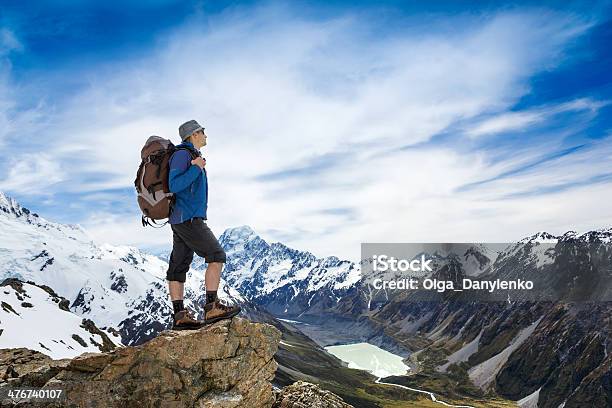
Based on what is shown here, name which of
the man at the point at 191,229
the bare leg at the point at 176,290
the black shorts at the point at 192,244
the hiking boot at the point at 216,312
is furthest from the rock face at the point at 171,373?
the black shorts at the point at 192,244

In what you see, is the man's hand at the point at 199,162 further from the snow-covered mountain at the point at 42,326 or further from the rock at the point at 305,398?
the snow-covered mountain at the point at 42,326

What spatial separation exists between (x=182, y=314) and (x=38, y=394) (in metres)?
4.00

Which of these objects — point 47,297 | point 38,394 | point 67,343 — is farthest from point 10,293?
point 38,394

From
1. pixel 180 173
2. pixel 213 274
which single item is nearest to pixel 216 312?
pixel 213 274

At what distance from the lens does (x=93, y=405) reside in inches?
513

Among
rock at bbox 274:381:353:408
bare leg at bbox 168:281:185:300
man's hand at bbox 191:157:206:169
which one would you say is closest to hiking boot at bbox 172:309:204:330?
bare leg at bbox 168:281:185:300

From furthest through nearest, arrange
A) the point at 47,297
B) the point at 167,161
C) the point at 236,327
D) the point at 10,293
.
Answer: the point at 47,297
the point at 10,293
the point at 236,327
the point at 167,161

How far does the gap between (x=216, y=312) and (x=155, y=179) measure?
399 centimetres

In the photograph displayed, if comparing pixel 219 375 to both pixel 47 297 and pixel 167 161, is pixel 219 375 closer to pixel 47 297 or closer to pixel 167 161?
pixel 167 161

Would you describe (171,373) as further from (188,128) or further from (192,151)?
(188,128)

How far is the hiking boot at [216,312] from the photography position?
1412 centimetres

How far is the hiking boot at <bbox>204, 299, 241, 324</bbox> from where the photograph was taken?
14117 mm

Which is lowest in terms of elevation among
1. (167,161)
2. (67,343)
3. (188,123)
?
(67,343)

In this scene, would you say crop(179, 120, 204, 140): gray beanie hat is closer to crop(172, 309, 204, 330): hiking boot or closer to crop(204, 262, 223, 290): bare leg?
crop(204, 262, 223, 290): bare leg
